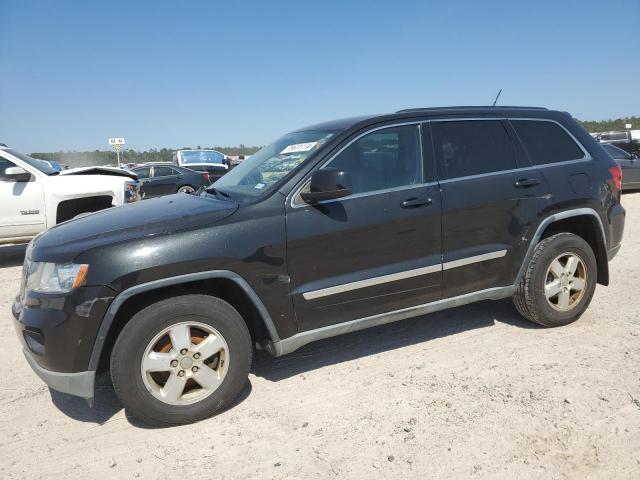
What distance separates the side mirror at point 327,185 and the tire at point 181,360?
862 mm

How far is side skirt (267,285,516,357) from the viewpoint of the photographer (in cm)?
308

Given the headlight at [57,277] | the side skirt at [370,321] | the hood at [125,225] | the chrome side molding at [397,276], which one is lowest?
the side skirt at [370,321]

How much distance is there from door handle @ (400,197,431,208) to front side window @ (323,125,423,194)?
0.46ft

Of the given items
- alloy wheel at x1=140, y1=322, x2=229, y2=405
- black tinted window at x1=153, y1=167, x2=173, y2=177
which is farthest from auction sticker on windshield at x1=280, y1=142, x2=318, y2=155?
black tinted window at x1=153, y1=167, x2=173, y2=177

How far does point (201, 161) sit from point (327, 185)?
2070 centimetres

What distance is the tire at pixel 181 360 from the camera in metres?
2.67

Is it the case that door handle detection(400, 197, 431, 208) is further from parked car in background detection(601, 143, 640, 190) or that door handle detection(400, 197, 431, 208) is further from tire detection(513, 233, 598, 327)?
parked car in background detection(601, 143, 640, 190)

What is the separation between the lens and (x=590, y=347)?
3.63 metres

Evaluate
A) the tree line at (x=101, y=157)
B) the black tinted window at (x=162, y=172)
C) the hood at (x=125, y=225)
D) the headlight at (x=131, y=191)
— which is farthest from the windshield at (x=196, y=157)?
the tree line at (x=101, y=157)

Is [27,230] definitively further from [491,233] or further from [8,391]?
[491,233]

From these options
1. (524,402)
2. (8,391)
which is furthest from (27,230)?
(524,402)

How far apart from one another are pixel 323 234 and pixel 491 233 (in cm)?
138

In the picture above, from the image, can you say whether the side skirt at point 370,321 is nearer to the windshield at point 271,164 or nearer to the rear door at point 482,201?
the rear door at point 482,201

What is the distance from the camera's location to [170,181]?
644 inches
